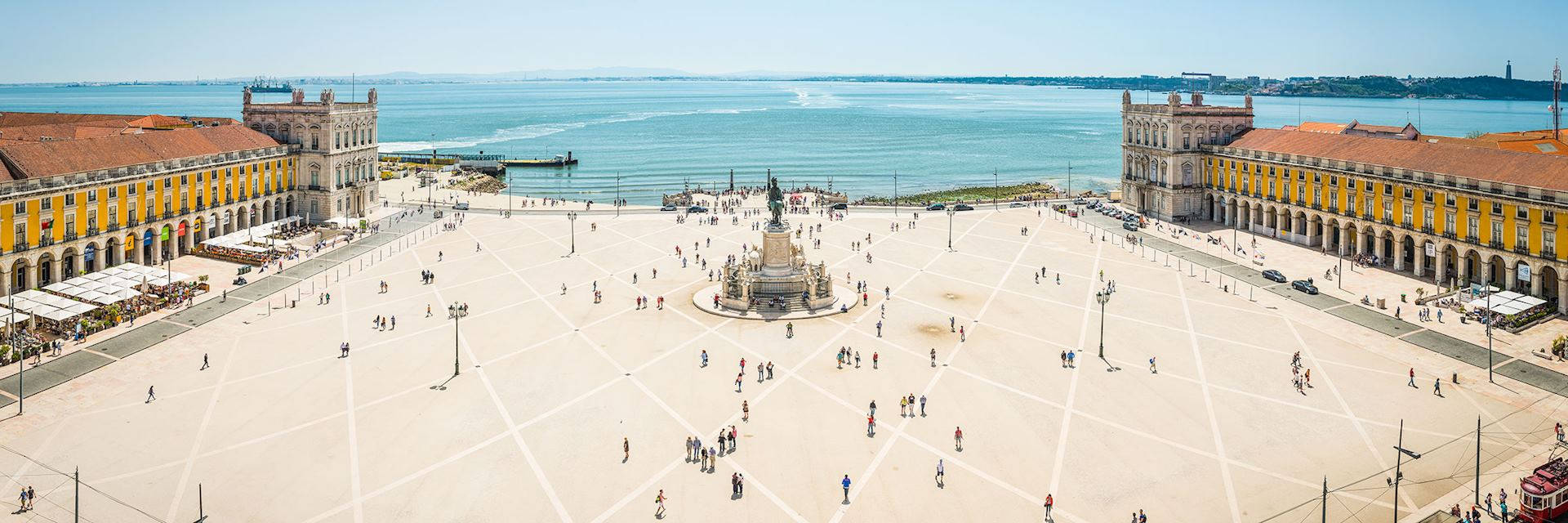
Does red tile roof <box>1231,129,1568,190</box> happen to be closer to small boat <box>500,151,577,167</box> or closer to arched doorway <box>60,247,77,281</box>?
arched doorway <box>60,247,77,281</box>

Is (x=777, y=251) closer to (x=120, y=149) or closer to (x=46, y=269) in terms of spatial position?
(x=46, y=269)

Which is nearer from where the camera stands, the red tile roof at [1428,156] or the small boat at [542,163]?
the red tile roof at [1428,156]

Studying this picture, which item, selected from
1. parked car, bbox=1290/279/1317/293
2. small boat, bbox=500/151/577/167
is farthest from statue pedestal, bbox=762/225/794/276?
small boat, bbox=500/151/577/167

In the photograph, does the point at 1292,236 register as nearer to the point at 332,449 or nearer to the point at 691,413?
the point at 691,413

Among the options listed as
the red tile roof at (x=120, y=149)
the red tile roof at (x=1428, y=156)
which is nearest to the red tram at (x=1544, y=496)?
the red tile roof at (x=1428, y=156)

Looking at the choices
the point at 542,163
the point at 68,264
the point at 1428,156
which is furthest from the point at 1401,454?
the point at 542,163

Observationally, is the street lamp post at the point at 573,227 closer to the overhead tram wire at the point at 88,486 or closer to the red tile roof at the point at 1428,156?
the overhead tram wire at the point at 88,486
